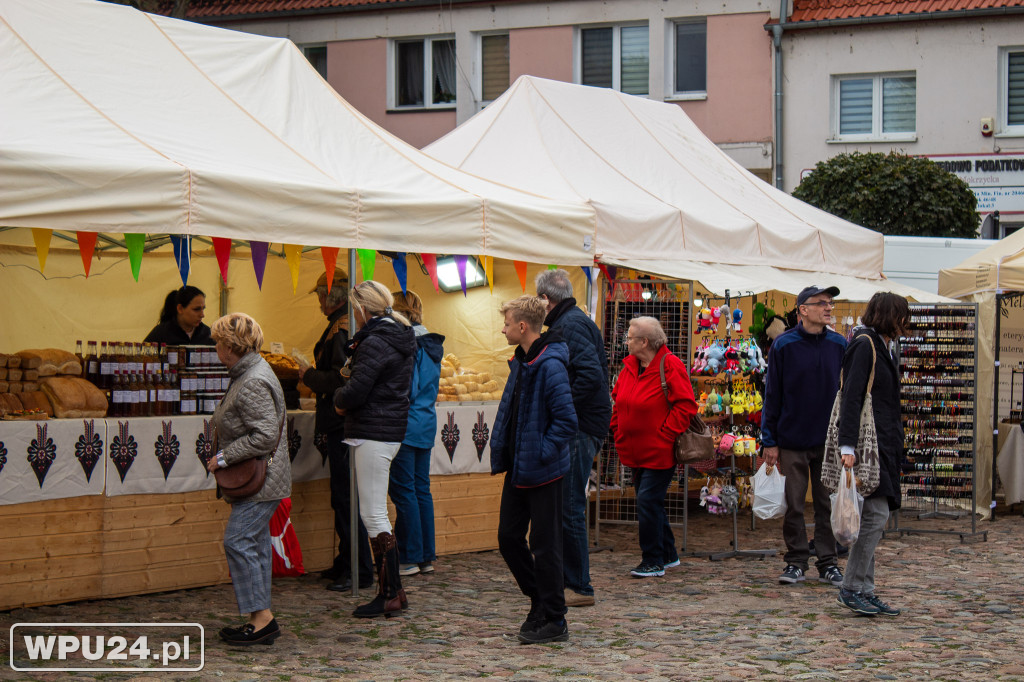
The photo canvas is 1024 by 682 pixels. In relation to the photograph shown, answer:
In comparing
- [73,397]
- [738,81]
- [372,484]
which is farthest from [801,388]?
[738,81]

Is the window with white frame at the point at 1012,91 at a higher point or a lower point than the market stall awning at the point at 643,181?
higher

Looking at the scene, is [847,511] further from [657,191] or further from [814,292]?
[657,191]

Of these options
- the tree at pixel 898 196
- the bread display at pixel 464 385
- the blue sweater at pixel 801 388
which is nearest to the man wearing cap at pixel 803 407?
the blue sweater at pixel 801 388

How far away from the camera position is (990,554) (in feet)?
31.6

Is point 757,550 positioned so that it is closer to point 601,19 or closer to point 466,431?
point 466,431

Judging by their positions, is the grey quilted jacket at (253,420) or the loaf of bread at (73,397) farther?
the loaf of bread at (73,397)

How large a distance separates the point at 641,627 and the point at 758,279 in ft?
15.3

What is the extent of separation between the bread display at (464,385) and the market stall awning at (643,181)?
1389 mm

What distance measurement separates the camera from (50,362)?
749 centimetres

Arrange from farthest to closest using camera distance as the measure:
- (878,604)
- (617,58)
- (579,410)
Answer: (617,58)
(579,410)
(878,604)

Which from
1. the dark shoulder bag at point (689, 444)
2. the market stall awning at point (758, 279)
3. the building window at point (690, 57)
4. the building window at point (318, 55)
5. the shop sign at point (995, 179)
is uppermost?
the building window at point (318, 55)

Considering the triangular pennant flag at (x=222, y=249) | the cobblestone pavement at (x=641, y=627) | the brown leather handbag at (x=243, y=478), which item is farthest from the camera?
the triangular pennant flag at (x=222, y=249)

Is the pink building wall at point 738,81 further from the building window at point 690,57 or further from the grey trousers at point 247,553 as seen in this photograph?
the grey trousers at point 247,553

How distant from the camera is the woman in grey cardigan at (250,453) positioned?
611cm
